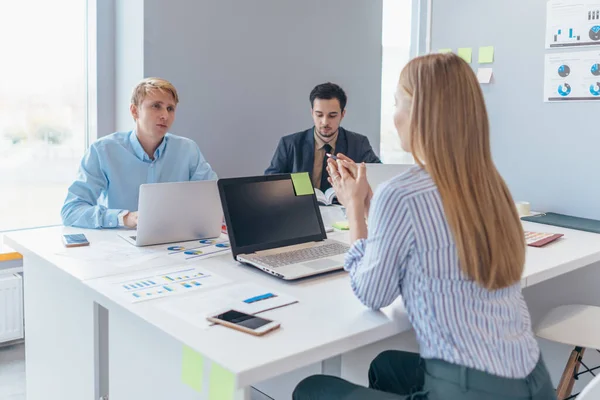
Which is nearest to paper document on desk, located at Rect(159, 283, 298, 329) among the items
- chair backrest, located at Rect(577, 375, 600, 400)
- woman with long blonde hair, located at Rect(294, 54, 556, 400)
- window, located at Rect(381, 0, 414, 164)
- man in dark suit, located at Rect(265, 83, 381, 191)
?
woman with long blonde hair, located at Rect(294, 54, 556, 400)

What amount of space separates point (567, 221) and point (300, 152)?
1.38m

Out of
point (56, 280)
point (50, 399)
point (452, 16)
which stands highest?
point (452, 16)

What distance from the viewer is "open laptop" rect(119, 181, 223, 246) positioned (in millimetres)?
1931

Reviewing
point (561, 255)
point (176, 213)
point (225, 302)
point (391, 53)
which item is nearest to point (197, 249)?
point (176, 213)

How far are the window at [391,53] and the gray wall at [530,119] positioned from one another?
1125mm

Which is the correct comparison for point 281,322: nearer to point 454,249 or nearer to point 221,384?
point 221,384

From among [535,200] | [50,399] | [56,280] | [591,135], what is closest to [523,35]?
[591,135]

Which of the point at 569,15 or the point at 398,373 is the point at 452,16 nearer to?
the point at 569,15

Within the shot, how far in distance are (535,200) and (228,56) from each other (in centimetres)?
172

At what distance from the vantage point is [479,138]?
4.09 ft

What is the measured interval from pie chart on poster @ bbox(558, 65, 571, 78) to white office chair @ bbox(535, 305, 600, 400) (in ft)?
3.57

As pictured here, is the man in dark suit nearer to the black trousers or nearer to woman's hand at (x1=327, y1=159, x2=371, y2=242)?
woman's hand at (x1=327, y1=159, x2=371, y2=242)

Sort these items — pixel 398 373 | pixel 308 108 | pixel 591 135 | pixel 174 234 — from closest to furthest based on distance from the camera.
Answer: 1. pixel 398 373
2. pixel 174 234
3. pixel 591 135
4. pixel 308 108

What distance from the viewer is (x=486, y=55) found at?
293 centimetres
